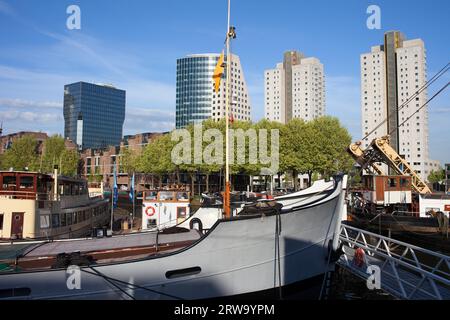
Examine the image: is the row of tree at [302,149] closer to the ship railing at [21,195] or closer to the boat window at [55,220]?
the boat window at [55,220]

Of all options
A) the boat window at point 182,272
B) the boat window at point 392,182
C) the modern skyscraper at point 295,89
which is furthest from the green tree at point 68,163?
the modern skyscraper at point 295,89

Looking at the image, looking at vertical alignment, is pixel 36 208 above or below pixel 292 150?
below

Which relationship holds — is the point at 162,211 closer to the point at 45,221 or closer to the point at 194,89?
the point at 45,221

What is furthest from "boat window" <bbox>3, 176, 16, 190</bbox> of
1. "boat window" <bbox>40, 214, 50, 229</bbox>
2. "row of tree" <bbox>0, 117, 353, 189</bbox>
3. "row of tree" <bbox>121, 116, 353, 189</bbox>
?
"row of tree" <bbox>121, 116, 353, 189</bbox>

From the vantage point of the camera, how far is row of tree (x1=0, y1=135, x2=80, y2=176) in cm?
9200

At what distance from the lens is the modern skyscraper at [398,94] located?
13488 cm

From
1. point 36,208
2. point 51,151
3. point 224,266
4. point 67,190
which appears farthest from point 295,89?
point 224,266

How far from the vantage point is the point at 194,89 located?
149 m

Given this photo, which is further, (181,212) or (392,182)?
(392,182)

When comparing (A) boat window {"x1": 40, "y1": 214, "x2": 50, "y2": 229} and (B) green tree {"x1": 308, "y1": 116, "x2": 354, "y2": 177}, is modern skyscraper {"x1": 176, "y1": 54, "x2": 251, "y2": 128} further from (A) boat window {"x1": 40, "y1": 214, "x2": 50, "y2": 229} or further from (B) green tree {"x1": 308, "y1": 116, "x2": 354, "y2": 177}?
(A) boat window {"x1": 40, "y1": 214, "x2": 50, "y2": 229}

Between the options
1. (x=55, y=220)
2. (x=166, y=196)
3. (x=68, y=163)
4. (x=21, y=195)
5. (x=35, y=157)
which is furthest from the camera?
(x=68, y=163)

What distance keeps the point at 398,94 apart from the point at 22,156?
13013 cm

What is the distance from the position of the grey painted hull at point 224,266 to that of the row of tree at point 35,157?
85850mm
